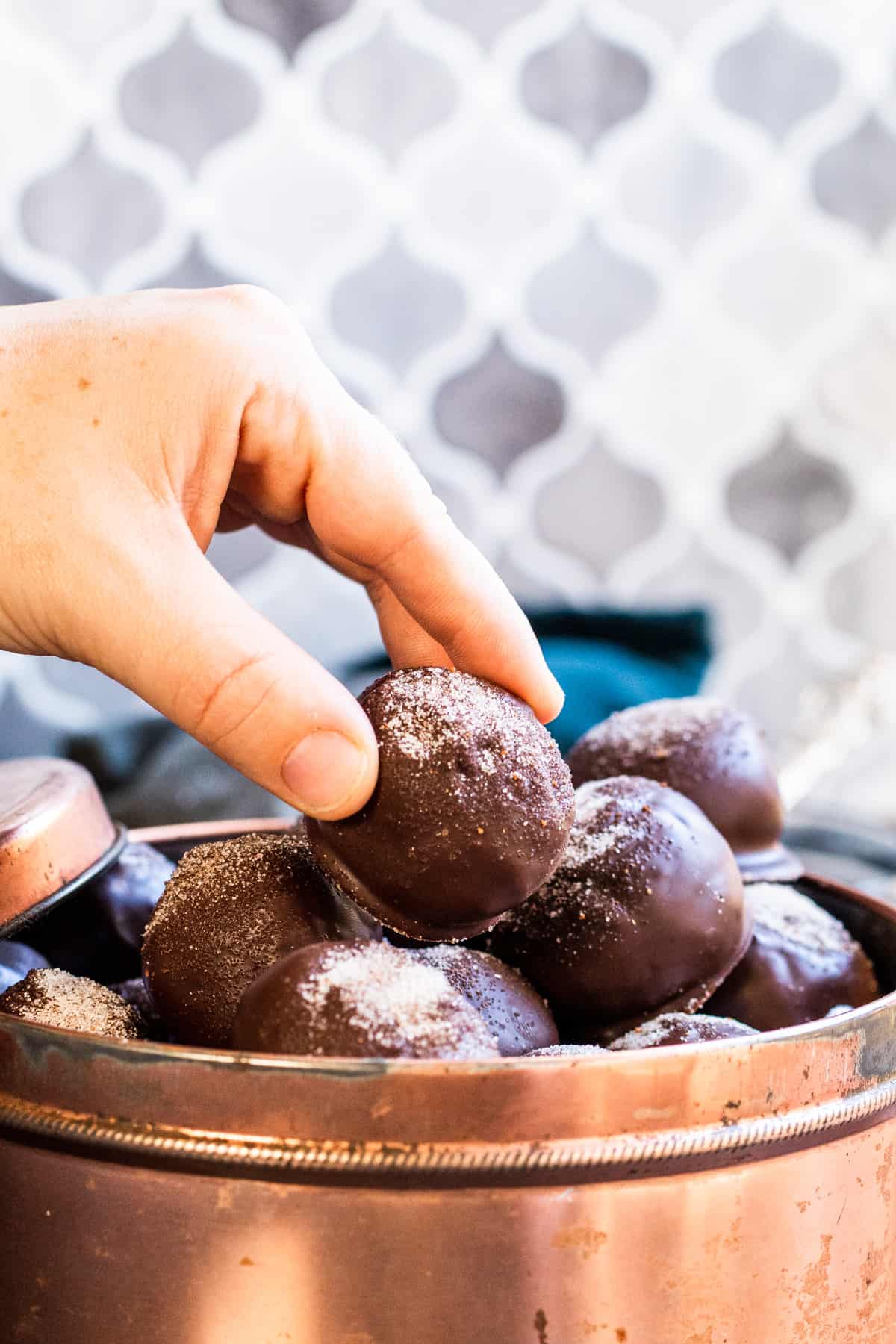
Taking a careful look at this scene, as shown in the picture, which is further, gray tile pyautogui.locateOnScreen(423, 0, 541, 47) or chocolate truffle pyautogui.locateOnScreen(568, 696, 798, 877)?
gray tile pyautogui.locateOnScreen(423, 0, 541, 47)

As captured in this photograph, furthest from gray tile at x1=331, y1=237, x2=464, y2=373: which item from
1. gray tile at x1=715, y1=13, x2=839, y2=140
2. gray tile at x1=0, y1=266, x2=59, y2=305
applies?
gray tile at x1=715, y1=13, x2=839, y2=140

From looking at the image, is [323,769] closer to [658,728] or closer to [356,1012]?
[356,1012]

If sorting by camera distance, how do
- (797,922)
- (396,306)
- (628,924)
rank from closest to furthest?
(628,924)
(797,922)
(396,306)

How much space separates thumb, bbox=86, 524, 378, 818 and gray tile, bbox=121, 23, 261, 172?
4.78 feet

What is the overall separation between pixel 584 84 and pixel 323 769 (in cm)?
165

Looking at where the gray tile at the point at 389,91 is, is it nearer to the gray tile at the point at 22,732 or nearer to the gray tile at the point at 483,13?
the gray tile at the point at 483,13

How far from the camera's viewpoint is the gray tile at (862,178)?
1.99m

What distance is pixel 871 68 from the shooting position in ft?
6.47

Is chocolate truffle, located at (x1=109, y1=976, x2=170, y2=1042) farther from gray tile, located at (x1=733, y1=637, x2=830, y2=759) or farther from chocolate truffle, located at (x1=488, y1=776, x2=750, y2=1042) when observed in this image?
gray tile, located at (x1=733, y1=637, x2=830, y2=759)

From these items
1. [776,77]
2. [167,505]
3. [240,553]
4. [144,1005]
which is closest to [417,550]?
[167,505]

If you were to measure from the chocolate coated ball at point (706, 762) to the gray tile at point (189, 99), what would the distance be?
1328 mm

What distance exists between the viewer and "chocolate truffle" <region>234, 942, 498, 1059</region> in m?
0.48

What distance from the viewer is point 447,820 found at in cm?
58

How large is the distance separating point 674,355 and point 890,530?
17.8 inches
